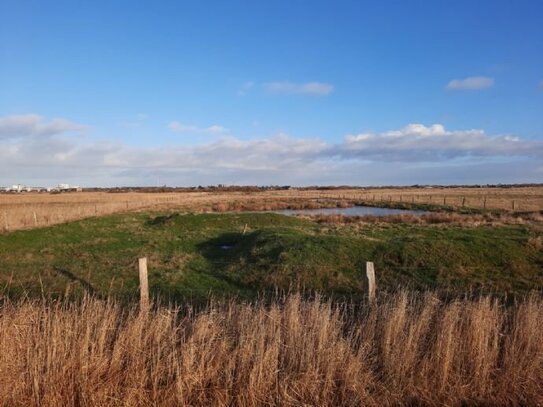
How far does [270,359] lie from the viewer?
5.80m

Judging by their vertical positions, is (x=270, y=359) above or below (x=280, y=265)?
above

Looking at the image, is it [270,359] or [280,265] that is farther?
[280,265]

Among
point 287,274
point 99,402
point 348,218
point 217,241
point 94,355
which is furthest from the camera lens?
point 348,218

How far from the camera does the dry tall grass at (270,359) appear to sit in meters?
5.48

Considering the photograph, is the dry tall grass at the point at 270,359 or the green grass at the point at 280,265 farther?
the green grass at the point at 280,265

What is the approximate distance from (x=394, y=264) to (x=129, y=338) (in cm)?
1451

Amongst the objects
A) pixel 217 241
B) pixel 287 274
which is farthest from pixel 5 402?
pixel 217 241

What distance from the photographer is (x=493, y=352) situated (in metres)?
6.23

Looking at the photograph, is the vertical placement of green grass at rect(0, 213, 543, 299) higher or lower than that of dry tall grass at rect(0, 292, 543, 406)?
lower

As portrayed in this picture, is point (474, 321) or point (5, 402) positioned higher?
point (474, 321)

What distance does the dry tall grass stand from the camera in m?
5.48

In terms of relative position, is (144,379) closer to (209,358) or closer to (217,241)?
(209,358)

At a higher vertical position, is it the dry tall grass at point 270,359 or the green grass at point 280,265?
the dry tall grass at point 270,359

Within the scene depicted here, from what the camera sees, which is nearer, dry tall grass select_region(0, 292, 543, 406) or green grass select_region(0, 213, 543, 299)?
dry tall grass select_region(0, 292, 543, 406)
